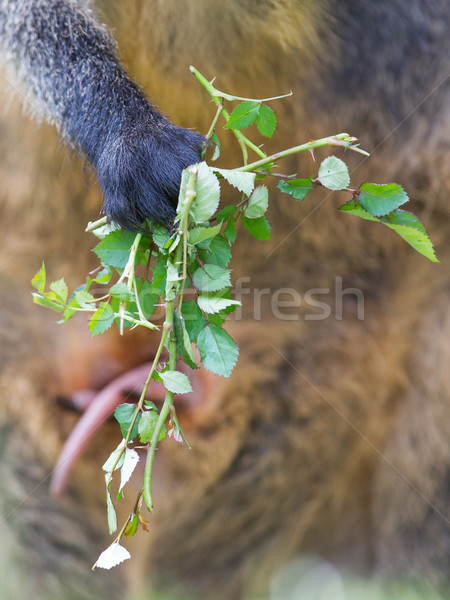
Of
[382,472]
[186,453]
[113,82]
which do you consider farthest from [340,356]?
[113,82]

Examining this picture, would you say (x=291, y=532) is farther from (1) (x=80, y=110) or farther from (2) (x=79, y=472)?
(1) (x=80, y=110)

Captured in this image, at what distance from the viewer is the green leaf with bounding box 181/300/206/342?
0.93 metres

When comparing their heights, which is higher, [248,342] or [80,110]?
[80,110]

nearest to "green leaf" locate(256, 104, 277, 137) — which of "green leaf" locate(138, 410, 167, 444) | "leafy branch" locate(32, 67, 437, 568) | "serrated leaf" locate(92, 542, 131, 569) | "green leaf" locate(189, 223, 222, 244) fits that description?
"leafy branch" locate(32, 67, 437, 568)

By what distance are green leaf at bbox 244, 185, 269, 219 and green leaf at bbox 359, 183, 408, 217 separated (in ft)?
0.48

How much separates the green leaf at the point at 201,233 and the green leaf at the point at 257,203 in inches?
3.8

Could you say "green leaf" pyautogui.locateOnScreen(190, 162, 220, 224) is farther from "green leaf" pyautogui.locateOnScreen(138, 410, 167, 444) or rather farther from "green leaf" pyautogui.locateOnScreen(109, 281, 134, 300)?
"green leaf" pyautogui.locateOnScreen(138, 410, 167, 444)

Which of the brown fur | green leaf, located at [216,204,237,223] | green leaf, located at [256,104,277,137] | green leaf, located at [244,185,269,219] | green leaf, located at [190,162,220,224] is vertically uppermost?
green leaf, located at [256,104,277,137]

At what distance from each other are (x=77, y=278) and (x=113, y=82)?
0.55 meters

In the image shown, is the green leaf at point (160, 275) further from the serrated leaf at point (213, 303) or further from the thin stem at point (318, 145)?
the thin stem at point (318, 145)

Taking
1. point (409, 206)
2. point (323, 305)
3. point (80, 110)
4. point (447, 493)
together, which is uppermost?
point (80, 110)

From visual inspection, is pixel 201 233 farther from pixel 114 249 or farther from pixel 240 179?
pixel 114 249

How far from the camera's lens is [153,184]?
1.08 meters

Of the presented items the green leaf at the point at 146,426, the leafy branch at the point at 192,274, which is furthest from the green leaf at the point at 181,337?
the green leaf at the point at 146,426
